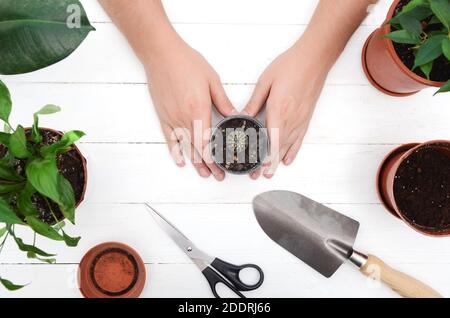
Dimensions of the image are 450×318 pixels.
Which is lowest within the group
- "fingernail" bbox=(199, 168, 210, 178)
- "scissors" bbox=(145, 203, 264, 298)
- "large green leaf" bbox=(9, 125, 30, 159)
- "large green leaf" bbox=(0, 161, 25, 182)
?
"scissors" bbox=(145, 203, 264, 298)

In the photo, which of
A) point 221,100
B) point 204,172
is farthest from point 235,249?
point 221,100

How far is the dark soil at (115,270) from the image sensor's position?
697 mm

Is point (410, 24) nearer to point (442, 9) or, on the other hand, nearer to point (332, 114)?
point (442, 9)

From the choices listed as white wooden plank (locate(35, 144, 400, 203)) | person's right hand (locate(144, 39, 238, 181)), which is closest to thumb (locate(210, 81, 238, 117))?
person's right hand (locate(144, 39, 238, 181))

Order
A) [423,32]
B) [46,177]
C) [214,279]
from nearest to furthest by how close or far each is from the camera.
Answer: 1. [46,177]
2. [423,32]
3. [214,279]

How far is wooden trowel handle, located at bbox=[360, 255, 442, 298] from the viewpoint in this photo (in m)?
0.70

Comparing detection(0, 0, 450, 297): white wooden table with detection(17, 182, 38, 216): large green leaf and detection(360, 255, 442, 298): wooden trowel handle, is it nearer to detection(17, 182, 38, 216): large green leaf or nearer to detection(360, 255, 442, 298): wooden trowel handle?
detection(360, 255, 442, 298): wooden trowel handle

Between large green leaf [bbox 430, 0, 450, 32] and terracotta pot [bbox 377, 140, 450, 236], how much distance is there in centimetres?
17

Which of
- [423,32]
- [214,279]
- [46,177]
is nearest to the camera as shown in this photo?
[46,177]

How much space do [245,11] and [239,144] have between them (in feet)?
0.84

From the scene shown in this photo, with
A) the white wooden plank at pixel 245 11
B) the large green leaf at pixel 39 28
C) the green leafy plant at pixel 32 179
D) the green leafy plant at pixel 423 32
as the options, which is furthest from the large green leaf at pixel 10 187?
the green leafy plant at pixel 423 32

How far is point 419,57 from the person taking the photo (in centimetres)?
58

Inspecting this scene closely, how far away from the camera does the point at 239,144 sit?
66cm
